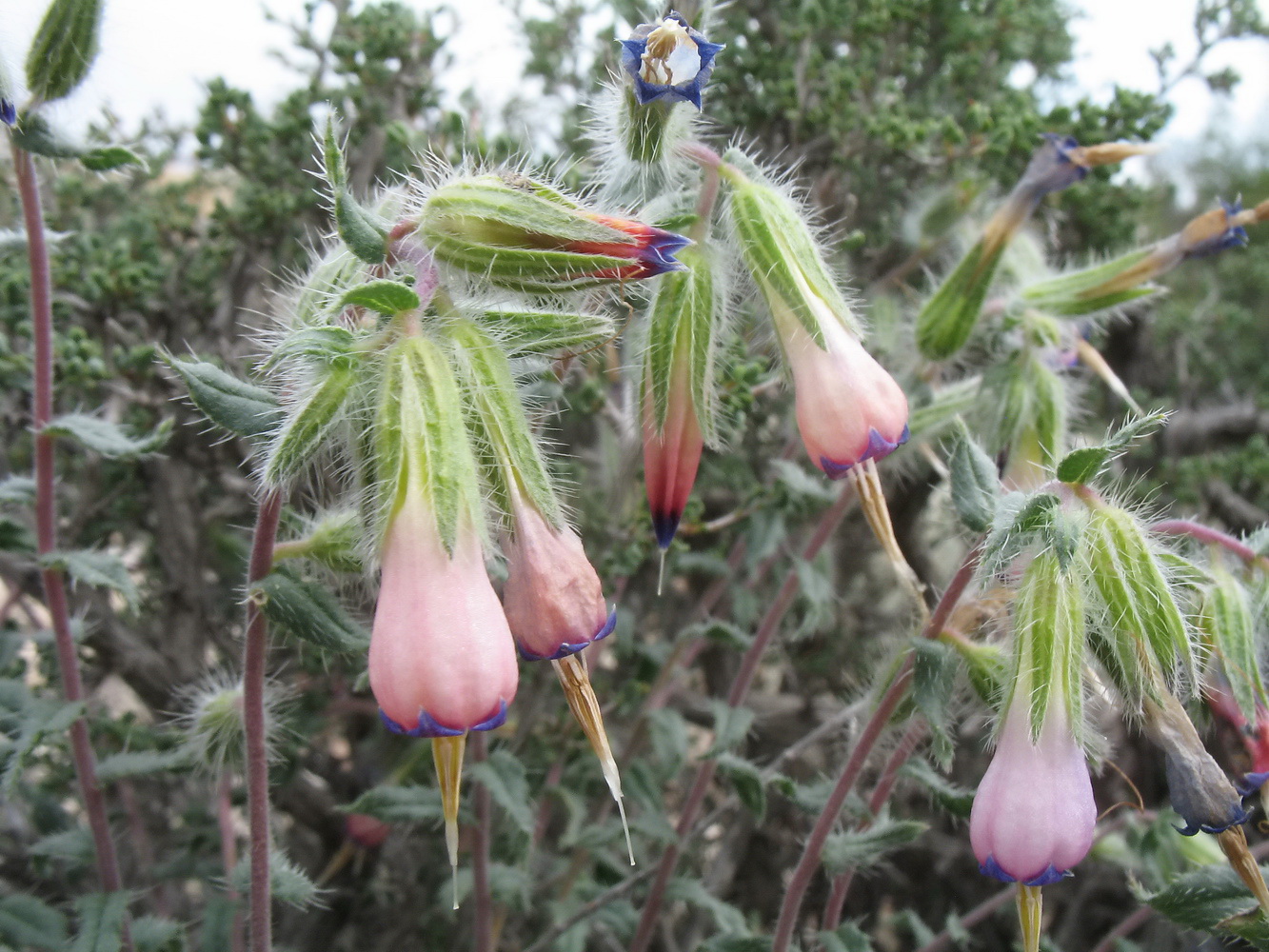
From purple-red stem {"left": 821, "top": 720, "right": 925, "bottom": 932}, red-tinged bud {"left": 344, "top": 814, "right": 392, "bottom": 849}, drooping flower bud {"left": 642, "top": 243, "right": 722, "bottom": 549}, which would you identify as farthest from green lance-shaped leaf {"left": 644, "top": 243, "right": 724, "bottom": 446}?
red-tinged bud {"left": 344, "top": 814, "right": 392, "bottom": 849}

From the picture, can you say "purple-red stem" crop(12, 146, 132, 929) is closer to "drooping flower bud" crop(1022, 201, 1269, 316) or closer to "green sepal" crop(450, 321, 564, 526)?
"green sepal" crop(450, 321, 564, 526)

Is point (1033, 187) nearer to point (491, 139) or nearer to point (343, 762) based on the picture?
point (491, 139)

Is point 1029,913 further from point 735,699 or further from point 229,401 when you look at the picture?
point 229,401

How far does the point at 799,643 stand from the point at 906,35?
145 centimetres

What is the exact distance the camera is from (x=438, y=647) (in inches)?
28.2

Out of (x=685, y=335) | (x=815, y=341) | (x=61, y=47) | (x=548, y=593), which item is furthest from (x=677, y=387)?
(x=61, y=47)

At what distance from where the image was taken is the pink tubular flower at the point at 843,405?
91cm

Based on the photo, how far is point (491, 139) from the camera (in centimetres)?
167

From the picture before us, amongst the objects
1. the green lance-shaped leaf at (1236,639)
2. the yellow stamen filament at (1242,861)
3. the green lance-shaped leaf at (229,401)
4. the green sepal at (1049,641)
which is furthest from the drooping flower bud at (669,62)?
the yellow stamen filament at (1242,861)

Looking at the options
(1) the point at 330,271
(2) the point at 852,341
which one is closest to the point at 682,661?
(2) the point at 852,341

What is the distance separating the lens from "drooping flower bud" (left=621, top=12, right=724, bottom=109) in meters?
0.96

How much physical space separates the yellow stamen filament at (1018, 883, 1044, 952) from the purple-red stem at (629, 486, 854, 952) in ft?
1.98

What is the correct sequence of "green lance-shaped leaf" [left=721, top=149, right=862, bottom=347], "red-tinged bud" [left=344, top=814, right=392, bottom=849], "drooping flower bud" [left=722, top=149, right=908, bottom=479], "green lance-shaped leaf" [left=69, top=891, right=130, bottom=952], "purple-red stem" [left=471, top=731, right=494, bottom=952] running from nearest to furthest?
"drooping flower bud" [left=722, top=149, right=908, bottom=479], "green lance-shaped leaf" [left=721, top=149, right=862, bottom=347], "green lance-shaped leaf" [left=69, top=891, right=130, bottom=952], "purple-red stem" [left=471, top=731, right=494, bottom=952], "red-tinged bud" [left=344, top=814, right=392, bottom=849]

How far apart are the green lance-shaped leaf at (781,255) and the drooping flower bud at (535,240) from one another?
185mm
